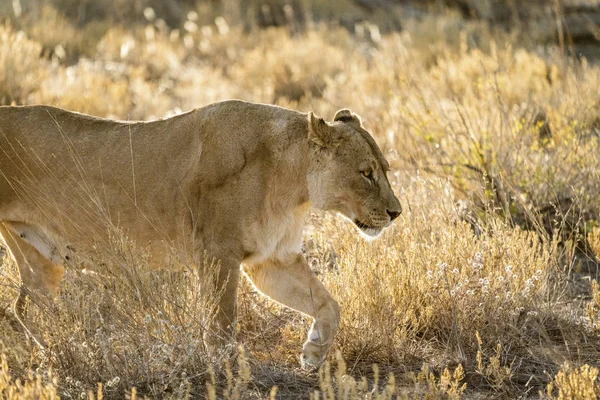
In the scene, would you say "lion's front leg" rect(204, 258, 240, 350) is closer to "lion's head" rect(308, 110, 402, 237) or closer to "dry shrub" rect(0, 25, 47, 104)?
"lion's head" rect(308, 110, 402, 237)

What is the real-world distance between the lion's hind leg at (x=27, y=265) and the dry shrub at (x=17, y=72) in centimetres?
439

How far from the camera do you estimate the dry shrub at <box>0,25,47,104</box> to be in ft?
33.3

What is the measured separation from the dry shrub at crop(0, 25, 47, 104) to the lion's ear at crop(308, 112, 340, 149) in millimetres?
5273

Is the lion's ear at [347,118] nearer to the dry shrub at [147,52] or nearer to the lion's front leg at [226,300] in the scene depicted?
the lion's front leg at [226,300]

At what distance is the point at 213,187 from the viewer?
5.07 m

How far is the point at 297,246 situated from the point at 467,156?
3.00 m

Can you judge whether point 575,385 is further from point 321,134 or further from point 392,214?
point 321,134

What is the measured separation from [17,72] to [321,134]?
20.7ft

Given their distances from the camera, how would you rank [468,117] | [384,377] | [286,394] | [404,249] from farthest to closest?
[468,117] < [404,249] < [384,377] < [286,394]

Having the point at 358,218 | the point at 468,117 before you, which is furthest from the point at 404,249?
the point at 468,117

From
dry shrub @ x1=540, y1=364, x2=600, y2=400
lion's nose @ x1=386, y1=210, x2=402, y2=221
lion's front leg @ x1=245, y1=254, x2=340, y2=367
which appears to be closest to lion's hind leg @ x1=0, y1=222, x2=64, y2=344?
lion's front leg @ x1=245, y1=254, x2=340, y2=367

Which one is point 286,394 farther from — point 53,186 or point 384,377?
point 53,186

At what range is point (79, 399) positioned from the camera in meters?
4.42

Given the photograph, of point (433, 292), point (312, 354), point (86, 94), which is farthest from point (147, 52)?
point (312, 354)
